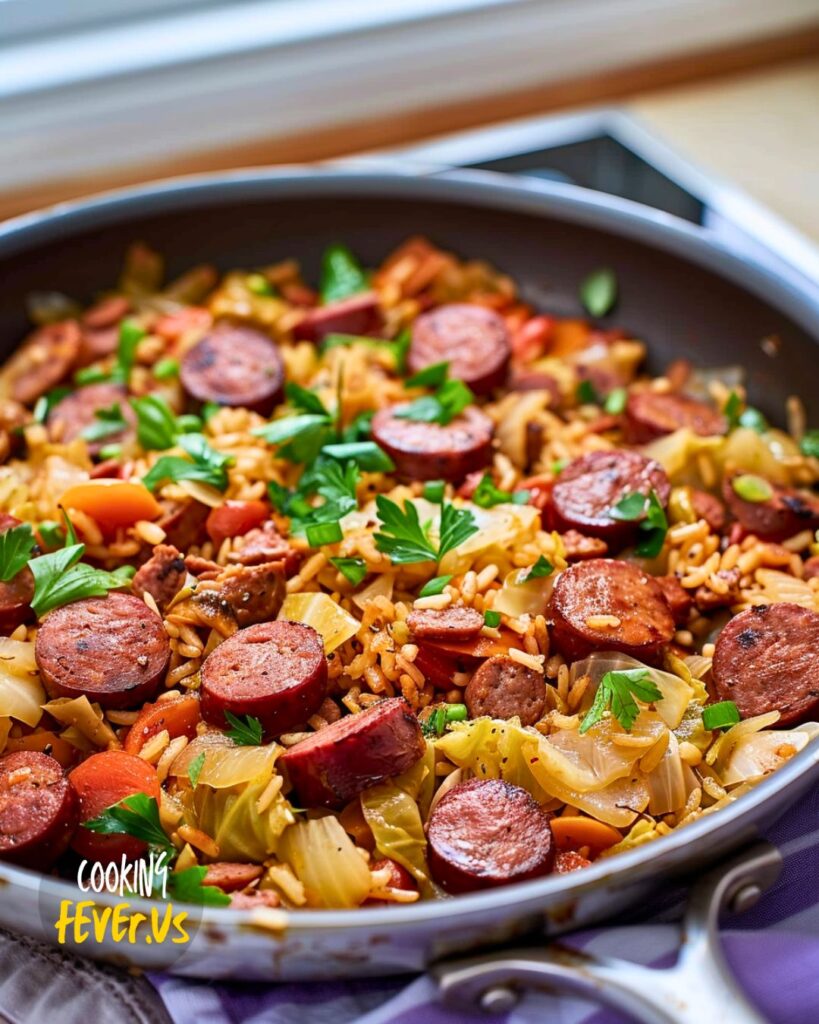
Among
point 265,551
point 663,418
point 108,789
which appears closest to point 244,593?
point 265,551

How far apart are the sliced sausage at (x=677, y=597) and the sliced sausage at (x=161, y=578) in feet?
2.56

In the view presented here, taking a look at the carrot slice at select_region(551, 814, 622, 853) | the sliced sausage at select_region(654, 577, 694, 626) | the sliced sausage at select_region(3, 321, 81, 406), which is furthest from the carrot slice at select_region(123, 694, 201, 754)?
the sliced sausage at select_region(3, 321, 81, 406)

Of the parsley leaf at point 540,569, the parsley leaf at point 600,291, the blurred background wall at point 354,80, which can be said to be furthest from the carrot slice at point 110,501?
the blurred background wall at point 354,80

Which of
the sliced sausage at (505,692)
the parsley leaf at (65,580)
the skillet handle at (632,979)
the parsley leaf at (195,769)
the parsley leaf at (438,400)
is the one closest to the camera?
the skillet handle at (632,979)

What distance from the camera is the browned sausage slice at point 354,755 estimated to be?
1.49 meters

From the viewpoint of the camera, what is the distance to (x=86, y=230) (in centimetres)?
245

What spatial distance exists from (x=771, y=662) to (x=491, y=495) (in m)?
0.54

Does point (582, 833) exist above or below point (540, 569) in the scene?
below

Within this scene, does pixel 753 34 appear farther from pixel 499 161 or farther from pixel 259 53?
pixel 259 53

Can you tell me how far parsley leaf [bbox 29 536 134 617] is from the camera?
69.0 inches

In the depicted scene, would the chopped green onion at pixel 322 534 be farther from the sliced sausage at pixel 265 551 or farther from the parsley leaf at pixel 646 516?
the parsley leaf at pixel 646 516

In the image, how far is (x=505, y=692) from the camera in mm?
1648

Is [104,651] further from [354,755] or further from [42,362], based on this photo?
[42,362]

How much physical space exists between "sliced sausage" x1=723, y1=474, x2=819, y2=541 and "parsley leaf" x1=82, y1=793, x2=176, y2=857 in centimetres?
113
